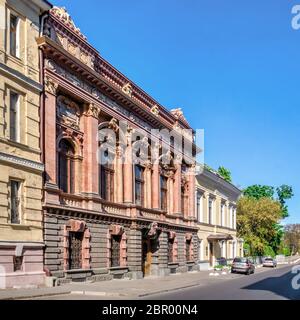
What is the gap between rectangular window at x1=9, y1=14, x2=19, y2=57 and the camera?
2325 centimetres

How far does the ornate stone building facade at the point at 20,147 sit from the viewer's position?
2177 centimetres

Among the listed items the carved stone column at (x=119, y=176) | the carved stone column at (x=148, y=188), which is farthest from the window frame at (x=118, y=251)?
the carved stone column at (x=148, y=188)

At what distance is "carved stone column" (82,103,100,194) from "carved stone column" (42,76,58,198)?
339cm

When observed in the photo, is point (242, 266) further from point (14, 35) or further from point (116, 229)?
point (14, 35)

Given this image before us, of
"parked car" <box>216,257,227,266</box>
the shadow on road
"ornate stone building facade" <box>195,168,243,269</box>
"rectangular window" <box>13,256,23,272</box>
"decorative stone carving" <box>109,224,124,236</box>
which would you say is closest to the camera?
the shadow on road

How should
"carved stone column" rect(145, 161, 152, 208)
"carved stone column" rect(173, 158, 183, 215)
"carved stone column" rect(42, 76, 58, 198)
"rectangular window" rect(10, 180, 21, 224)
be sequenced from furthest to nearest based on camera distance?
"carved stone column" rect(173, 158, 183, 215), "carved stone column" rect(145, 161, 152, 208), "carved stone column" rect(42, 76, 58, 198), "rectangular window" rect(10, 180, 21, 224)

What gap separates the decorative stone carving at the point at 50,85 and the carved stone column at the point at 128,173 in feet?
28.2

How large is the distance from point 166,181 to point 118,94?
36.6ft

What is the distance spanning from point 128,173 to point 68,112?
711 centimetres

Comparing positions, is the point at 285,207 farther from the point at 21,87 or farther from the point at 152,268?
the point at 21,87

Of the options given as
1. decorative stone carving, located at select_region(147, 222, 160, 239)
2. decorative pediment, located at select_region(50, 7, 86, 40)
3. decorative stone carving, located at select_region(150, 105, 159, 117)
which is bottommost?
decorative stone carving, located at select_region(147, 222, 160, 239)

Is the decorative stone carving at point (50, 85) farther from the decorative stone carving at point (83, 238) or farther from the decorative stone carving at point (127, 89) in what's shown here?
the decorative stone carving at point (127, 89)

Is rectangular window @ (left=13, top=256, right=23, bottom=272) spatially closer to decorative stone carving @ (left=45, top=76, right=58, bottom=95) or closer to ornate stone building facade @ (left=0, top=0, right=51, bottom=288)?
ornate stone building facade @ (left=0, top=0, right=51, bottom=288)

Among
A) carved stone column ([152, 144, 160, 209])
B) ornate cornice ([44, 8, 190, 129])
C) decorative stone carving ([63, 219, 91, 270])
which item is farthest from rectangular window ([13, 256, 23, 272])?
carved stone column ([152, 144, 160, 209])
